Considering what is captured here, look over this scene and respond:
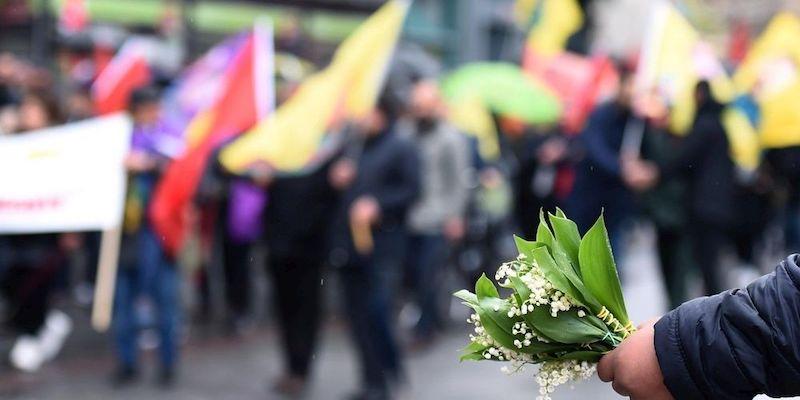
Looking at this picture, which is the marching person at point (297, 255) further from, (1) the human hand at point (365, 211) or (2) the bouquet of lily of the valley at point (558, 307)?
(2) the bouquet of lily of the valley at point (558, 307)

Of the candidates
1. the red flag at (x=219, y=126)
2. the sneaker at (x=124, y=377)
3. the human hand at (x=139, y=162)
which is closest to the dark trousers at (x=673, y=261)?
the red flag at (x=219, y=126)

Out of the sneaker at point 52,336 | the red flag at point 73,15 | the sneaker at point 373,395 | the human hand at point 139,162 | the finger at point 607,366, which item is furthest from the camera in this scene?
the red flag at point 73,15

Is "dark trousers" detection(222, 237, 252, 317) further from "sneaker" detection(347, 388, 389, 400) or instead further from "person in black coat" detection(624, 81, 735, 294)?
"person in black coat" detection(624, 81, 735, 294)

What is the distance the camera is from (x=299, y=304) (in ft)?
22.5

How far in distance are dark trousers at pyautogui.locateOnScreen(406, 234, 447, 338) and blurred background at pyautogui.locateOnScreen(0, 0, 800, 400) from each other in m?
0.02

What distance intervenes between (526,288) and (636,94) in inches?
243

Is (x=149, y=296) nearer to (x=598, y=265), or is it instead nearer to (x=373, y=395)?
(x=373, y=395)

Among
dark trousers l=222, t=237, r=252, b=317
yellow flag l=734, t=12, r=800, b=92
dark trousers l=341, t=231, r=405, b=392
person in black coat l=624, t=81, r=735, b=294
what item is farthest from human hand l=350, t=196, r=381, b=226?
yellow flag l=734, t=12, r=800, b=92

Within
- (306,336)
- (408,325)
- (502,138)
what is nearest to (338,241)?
(306,336)

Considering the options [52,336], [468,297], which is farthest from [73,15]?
[468,297]

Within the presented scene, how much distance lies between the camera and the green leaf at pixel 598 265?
2393 millimetres

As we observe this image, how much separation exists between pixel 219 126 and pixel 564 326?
5.08 metres

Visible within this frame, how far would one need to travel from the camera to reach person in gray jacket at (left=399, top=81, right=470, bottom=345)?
8.14 metres

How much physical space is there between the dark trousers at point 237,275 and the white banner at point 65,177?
2.11m
